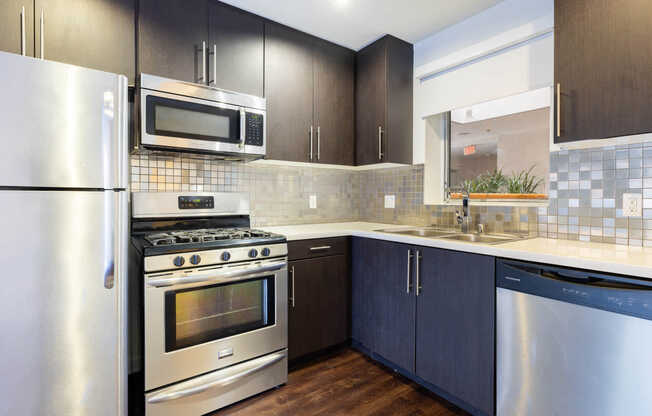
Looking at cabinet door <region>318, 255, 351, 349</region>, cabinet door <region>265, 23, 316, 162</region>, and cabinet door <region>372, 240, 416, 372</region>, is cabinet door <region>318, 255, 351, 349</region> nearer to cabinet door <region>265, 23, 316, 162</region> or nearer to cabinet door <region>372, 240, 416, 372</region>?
cabinet door <region>372, 240, 416, 372</region>

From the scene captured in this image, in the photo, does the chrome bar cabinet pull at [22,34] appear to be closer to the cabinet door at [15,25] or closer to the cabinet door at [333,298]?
the cabinet door at [15,25]

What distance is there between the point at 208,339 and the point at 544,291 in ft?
5.30

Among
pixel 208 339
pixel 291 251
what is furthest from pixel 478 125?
pixel 208 339

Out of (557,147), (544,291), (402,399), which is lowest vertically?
(402,399)

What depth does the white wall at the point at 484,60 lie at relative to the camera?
1.93m

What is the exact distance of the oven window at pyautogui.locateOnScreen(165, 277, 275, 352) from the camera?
1.68 meters

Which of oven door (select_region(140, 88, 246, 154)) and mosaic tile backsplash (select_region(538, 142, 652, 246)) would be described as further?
oven door (select_region(140, 88, 246, 154))

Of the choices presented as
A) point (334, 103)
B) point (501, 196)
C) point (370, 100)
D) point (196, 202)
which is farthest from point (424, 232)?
point (196, 202)

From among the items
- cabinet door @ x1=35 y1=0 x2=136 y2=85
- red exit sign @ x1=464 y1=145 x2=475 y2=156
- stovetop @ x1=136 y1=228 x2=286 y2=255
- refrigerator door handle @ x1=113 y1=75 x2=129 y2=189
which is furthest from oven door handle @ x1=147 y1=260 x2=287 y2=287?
red exit sign @ x1=464 y1=145 x2=475 y2=156

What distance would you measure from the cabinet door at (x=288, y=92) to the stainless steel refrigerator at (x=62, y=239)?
1.05 metres

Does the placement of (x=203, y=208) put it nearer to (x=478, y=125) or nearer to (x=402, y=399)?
(x=402, y=399)

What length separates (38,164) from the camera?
1.29m

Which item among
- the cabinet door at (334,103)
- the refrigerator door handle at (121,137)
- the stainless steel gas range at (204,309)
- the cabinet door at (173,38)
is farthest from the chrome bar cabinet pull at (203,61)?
the cabinet door at (334,103)

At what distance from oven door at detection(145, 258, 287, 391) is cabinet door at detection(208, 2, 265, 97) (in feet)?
3.87
